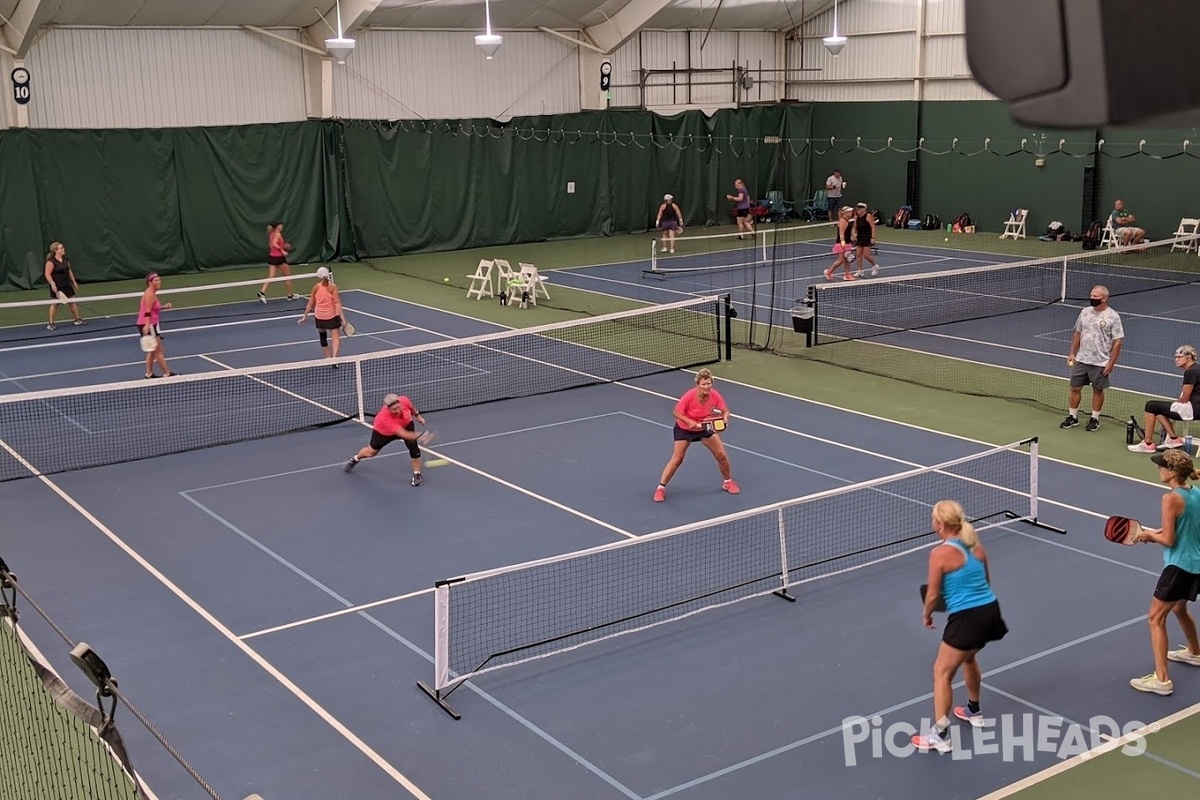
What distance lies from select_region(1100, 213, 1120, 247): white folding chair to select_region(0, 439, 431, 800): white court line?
26.5 meters

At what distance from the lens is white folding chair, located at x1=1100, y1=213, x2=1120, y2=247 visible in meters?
31.8

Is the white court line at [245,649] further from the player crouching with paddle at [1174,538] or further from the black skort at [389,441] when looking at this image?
the player crouching with paddle at [1174,538]

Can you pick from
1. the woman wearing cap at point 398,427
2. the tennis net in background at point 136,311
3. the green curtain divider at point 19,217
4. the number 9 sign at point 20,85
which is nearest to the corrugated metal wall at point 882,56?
the tennis net in background at point 136,311

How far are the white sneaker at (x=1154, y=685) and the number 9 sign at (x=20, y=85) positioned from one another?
27.7m

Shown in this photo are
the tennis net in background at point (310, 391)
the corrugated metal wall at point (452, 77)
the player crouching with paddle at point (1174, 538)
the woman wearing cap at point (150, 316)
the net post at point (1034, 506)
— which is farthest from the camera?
the corrugated metal wall at point (452, 77)

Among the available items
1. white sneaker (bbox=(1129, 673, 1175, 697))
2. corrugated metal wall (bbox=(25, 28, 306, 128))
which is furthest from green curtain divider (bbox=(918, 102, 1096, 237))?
white sneaker (bbox=(1129, 673, 1175, 697))

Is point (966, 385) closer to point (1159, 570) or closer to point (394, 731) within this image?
point (1159, 570)

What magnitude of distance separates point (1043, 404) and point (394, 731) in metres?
11.6

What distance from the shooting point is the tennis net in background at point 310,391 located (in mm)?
16125

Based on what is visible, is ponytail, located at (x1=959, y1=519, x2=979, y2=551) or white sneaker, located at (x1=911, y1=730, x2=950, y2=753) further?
white sneaker, located at (x1=911, y1=730, x2=950, y2=753)

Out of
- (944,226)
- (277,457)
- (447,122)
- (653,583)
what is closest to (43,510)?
(277,457)

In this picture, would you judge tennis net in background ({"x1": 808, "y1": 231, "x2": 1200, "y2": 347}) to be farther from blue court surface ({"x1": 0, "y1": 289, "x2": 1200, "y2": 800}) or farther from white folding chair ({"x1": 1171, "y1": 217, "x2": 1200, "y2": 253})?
blue court surface ({"x1": 0, "y1": 289, "x2": 1200, "y2": 800})

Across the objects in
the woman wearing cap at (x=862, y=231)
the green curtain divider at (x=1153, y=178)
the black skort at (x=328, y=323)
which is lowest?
the black skort at (x=328, y=323)

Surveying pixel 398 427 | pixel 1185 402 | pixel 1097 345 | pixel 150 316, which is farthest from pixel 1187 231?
pixel 150 316
